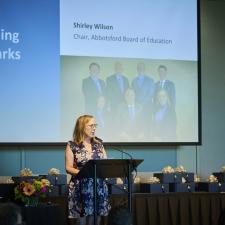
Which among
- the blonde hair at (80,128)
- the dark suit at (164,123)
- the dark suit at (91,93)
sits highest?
the dark suit at (91,93)

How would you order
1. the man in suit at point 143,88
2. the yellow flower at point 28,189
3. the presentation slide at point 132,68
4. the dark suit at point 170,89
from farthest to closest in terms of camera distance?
the dark suit at point 170,89
the man in suit at point 143,88
the presentation slide at point 132,68
the yellow flower at point 28,189

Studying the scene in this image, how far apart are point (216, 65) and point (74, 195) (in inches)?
148

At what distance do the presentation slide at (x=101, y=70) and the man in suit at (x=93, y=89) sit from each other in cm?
1

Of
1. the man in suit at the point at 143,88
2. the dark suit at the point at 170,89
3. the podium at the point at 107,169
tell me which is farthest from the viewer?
the dark suit at the point at 170,89

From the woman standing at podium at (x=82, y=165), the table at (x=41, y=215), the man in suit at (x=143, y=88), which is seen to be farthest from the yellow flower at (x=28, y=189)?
the man in suit at (x=143, y=88)

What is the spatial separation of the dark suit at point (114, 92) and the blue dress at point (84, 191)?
2136 mm

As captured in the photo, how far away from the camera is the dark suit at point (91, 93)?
698cm

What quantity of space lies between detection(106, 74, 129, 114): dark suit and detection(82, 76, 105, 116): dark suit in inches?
3.6

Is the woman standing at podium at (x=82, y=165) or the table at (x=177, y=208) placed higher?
the woman standing at podium at (x=82, y=165)

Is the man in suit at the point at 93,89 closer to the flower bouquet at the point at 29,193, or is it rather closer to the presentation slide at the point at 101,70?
the presentation slide at the point at 101,70

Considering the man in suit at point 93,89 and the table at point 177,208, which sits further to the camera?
the man in suit at point 93,89

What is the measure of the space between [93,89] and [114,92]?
27 centimetres

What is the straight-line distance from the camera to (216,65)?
8.00 m

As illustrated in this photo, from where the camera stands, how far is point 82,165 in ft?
15.9
